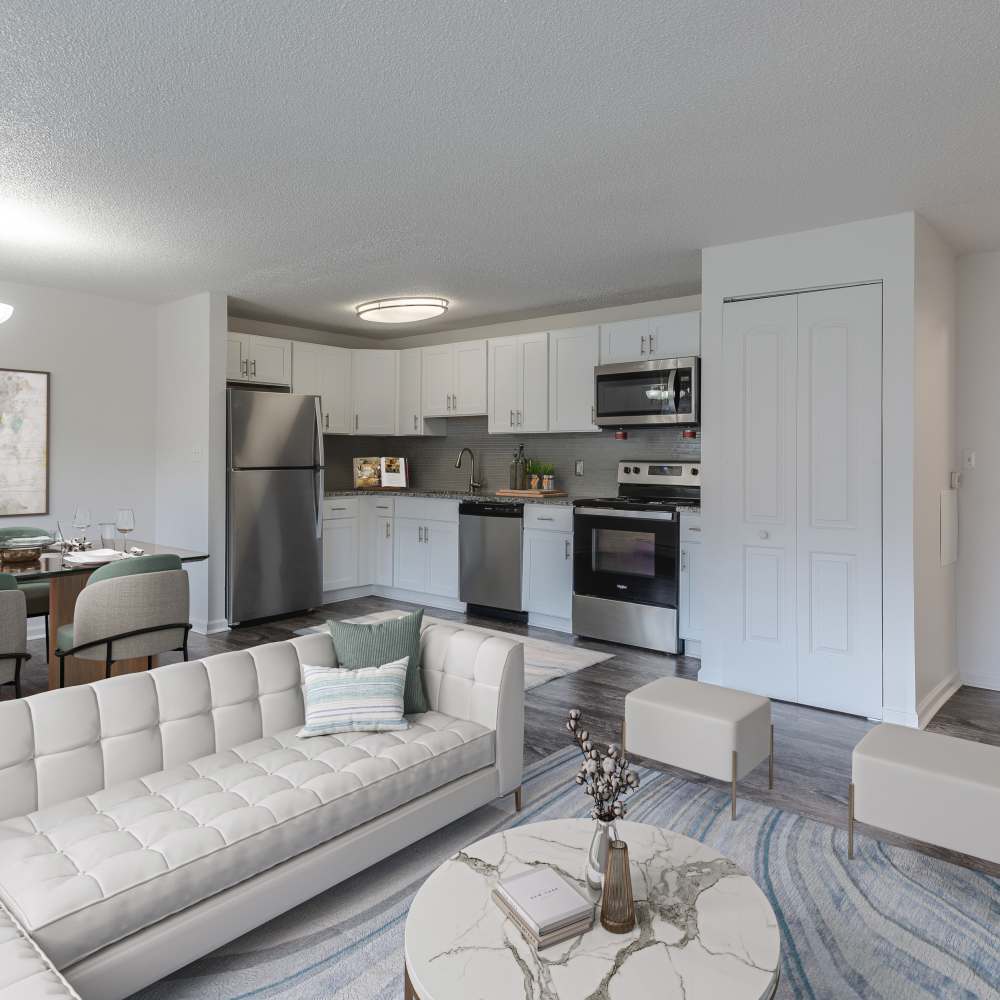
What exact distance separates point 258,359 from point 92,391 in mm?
1223

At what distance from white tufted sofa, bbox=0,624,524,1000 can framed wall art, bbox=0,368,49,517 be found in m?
3.59

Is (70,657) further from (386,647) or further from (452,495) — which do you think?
(452,495)

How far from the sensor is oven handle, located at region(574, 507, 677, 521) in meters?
4.85

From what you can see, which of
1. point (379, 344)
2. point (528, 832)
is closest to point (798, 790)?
point (528, 832)

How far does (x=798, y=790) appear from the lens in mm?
2932

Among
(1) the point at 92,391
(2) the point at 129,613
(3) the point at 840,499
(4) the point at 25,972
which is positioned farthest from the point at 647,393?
(4) the point at 25,972

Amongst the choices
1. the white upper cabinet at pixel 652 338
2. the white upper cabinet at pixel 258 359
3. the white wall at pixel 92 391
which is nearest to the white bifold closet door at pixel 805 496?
the white upper cabinet at pixel 652 338

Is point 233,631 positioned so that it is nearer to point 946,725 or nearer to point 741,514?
point 741,514

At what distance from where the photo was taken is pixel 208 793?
2033 millimetres

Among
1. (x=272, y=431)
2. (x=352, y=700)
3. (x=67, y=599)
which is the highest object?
(x=272, y=431)

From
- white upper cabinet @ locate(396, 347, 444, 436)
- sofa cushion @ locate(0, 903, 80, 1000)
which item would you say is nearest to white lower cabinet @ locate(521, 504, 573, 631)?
white upper cabinet @ locate(396, 347, 444, 436)

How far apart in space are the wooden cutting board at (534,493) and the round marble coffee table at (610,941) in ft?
13.8

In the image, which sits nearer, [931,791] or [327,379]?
[931,791]

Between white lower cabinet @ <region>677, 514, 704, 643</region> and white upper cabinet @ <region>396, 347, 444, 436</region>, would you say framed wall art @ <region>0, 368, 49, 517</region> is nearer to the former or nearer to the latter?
white upper cabinet @ <region>396, 347, 444, 436</region>
